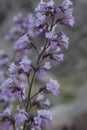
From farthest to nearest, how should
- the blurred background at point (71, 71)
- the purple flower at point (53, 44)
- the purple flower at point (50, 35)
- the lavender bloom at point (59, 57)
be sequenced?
the blurred background at point (71, 71)
the lavender bloom at point (59, 57)
the purple flower at point (53, 44)
the purple flower at point (50, 35)

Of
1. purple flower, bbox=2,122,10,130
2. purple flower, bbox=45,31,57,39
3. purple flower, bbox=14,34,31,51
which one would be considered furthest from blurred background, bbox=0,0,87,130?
purple flower, bbox=45,31,57,39

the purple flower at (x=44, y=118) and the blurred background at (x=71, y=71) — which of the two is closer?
the purple flower at (x=44, y=118)

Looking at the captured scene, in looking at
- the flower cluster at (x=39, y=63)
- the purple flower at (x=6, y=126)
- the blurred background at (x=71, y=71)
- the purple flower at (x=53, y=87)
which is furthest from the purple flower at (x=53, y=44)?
the blurred background at (x=71, y=71)

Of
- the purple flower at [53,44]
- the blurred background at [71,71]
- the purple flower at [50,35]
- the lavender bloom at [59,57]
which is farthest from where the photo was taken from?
the blurred background at [71,71]

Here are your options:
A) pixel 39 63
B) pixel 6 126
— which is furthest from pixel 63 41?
pixel 6 126

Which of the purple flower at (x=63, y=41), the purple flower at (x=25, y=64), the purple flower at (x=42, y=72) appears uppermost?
the purple flower at (x=63, y=41)

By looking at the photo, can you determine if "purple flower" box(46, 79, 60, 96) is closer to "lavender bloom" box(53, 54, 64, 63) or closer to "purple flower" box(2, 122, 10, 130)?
"lavender bloom" box(53, 54, 64, 63)

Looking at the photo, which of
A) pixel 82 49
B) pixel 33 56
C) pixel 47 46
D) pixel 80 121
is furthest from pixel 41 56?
pixel 82 49

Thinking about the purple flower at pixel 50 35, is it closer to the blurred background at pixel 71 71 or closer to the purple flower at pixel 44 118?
the purple flower at pixel 44 118

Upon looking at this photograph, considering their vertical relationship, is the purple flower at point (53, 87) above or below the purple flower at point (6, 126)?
above
